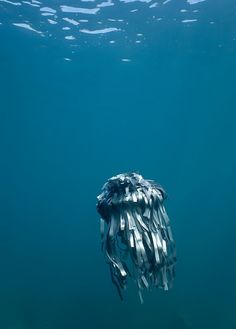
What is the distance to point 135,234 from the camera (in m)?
4.38

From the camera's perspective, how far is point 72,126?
2046 inches

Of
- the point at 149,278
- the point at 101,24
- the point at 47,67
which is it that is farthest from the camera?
the point at 47,67

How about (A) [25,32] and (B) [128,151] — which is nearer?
(A) [25,32]

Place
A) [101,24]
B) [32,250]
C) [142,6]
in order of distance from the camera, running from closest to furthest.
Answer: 1. [142,6]
2. [101,24]
3. [32,250]

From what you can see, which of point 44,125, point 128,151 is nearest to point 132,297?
point 44,125

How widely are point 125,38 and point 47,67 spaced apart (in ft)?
31.7

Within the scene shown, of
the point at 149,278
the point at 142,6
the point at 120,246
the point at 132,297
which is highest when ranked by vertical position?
the point at 142,6

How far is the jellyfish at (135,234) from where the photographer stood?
443 cm

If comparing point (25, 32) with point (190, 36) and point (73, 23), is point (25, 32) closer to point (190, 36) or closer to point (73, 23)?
point (73, 23)

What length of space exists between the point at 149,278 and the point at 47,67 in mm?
28822

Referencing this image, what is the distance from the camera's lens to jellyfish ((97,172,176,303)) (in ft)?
14.5

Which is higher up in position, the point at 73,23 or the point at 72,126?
the point at 72,126

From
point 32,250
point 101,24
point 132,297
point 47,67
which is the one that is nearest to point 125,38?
point 101,24

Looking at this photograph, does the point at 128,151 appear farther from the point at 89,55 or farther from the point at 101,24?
the point at 101,24
